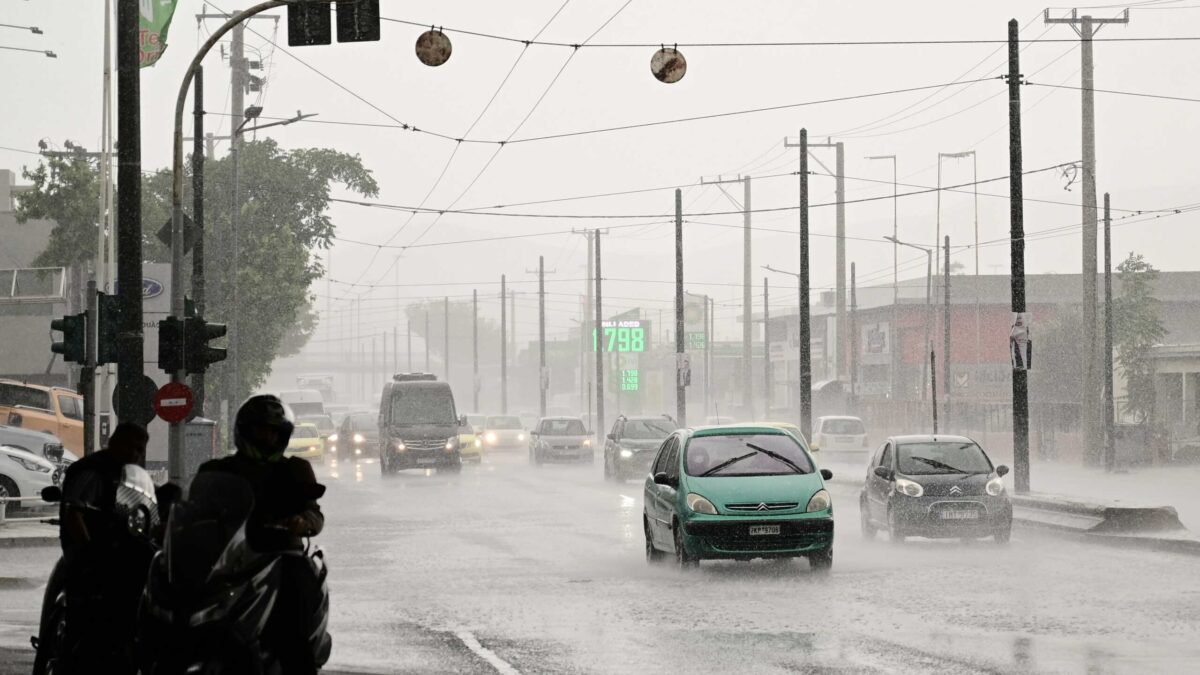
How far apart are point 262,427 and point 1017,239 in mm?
25884

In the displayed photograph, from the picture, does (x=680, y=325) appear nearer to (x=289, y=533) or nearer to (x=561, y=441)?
(x=561, y=441)

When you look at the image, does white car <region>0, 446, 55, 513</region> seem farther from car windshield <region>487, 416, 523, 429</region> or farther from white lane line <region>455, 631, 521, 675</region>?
car windshield <region>487, 416, 523, 429</region>

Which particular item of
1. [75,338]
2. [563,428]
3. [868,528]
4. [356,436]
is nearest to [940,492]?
[868,528]

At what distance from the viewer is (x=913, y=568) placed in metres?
19.0

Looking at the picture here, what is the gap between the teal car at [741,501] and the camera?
1805cm

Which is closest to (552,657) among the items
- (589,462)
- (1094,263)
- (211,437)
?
(211,437)

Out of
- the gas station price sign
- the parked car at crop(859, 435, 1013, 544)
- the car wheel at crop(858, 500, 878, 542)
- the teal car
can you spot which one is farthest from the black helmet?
the gas station price sign

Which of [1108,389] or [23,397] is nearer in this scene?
[23,397]

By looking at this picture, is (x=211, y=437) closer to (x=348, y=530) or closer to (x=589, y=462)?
(x=348, y=530)

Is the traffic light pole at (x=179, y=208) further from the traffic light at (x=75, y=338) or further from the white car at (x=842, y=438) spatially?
the white car at (x=842, y=438)

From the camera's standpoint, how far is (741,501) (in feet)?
59.8

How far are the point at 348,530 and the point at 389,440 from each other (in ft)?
67.9

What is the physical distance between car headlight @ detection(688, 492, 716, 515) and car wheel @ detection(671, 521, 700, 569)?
9.7 inches

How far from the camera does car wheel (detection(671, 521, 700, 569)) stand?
1823 cm
